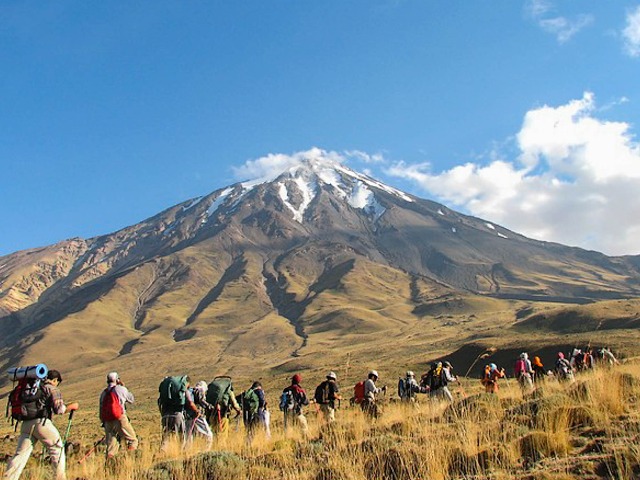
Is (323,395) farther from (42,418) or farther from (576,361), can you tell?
(576,361)

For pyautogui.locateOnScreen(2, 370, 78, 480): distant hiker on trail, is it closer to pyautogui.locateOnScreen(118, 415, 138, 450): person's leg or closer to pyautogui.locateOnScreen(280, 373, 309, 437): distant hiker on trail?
pyautogui.locateOnScreen(118, 415, 138, 450): person's leg

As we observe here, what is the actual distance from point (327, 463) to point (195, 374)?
3703 inches

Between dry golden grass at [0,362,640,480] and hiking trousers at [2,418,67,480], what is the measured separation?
30 cm

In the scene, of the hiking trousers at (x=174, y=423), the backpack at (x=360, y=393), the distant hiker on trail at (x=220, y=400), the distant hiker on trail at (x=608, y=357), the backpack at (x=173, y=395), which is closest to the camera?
the hiking trousers at (x=174, y=423)

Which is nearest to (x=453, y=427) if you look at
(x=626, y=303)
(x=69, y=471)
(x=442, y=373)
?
(x=69, y=471)

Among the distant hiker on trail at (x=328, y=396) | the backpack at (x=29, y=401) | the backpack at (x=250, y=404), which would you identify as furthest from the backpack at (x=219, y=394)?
the backpack at (x=29, y=401)

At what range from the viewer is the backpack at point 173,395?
31.9ft

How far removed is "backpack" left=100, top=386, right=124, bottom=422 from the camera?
28.8 feet

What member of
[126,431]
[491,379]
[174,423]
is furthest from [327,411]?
[491,379]

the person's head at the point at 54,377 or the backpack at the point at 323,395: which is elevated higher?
the person's head at the point at 54,377

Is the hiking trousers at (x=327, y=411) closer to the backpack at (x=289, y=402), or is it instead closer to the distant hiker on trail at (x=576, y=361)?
the backpack at (x=289, y=402)

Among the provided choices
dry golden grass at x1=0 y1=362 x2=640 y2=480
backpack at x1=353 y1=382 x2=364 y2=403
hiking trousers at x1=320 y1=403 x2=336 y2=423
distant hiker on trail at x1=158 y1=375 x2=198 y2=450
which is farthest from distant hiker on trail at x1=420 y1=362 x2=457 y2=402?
distant hiker on trail at x1=158 y1=375 x2=198 y2=450

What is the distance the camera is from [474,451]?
17.4 feet

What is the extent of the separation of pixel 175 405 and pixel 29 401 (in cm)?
315
